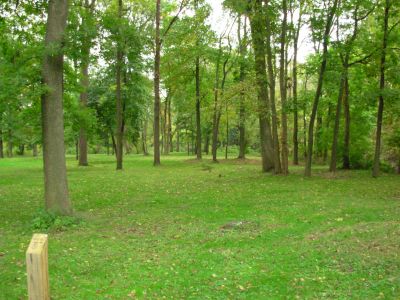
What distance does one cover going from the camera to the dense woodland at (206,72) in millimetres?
9734

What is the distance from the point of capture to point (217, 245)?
26.5 ft

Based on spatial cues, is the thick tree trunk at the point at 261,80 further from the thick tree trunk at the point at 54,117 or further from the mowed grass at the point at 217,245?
the thick tree trunk at the point at 54,117

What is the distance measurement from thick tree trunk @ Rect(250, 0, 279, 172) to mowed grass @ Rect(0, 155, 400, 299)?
22.6 ft

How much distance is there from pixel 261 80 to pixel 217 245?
13.5m

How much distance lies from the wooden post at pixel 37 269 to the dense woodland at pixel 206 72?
5514mm

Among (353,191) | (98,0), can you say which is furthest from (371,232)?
(98,0)

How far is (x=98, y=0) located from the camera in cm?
2730

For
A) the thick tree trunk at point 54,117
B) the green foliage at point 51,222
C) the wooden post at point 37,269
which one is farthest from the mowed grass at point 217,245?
the wooden post at point 37,269

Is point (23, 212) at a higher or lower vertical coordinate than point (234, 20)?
lower

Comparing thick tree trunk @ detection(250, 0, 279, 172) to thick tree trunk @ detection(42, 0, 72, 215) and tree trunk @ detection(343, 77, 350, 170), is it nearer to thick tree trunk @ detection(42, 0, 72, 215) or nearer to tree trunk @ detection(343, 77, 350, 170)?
tree trunk @ detection(343, 77, 350, 170)

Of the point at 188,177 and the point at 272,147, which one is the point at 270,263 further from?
the point at 272,147

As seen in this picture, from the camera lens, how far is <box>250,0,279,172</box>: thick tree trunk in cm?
1928

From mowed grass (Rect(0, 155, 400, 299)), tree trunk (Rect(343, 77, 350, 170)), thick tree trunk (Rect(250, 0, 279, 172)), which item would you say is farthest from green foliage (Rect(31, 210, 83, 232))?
tree trunk (Rect(343, 77, 350, 170))

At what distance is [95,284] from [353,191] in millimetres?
10899
